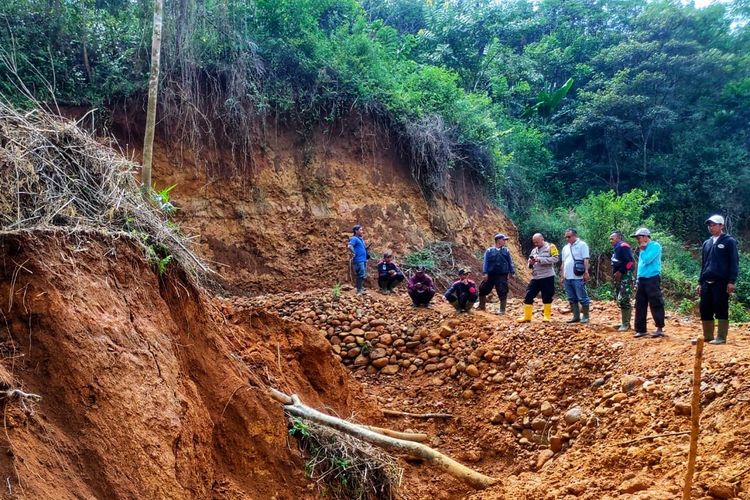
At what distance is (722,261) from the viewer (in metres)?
5.51

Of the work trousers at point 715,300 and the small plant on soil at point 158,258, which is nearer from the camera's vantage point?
the small plant on soil at point 158,258

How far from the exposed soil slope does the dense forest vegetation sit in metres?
6.69

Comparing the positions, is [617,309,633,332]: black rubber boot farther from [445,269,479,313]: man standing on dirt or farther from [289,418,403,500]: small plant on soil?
[289,418,403,500]: small plant on soil

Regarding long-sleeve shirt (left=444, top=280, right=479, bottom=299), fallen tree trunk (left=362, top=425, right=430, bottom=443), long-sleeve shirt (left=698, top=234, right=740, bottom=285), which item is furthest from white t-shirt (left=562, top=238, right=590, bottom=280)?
fallen tree trunk (left=362, top=425, right=430, bottom=443)

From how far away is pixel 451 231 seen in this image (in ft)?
43.9

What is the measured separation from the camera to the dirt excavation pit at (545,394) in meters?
4.06

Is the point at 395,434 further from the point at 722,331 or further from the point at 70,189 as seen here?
the point at 722,331

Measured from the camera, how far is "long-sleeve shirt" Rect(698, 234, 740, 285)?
547 centimetres

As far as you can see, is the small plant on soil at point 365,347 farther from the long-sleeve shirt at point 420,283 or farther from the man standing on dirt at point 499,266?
the man standing on dirt at point 499,266

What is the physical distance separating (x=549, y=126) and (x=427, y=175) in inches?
373

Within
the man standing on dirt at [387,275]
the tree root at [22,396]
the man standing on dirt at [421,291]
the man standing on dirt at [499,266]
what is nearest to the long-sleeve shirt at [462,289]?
the man standing on dirt at [499,266]

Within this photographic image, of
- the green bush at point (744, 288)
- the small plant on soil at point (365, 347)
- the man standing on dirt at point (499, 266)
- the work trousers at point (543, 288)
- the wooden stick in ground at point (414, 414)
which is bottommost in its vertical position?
the wooden stick in ground at point (414, 414)

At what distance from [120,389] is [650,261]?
5814 millimetres

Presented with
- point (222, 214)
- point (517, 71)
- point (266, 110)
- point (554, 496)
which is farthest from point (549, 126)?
point (554, 496)
